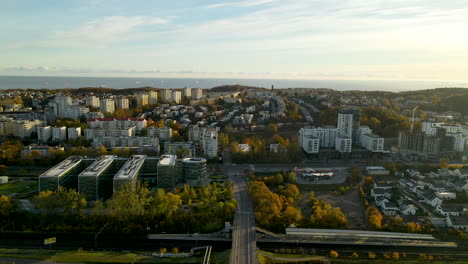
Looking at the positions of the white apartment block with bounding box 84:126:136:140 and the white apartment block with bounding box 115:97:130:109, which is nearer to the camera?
the white apartment block with bounding box 84:126:136:140

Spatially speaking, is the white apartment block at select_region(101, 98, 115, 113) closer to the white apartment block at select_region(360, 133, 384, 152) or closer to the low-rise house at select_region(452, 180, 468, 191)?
the white apartment block at select_region(360, 133, 384, 152)

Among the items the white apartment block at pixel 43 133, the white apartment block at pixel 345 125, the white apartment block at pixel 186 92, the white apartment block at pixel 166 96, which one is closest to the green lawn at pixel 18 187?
the white apartment block at pixel 43 133

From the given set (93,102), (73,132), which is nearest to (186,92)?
(93,102)

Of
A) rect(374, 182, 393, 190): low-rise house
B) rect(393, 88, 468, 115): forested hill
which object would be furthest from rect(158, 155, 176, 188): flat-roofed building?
rect(393, 88, 468, 115): forested hill

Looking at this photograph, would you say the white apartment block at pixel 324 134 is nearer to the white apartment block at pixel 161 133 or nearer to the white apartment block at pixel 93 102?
the white apartment block at pixel 161 133

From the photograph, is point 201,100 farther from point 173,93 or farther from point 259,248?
point 259,248

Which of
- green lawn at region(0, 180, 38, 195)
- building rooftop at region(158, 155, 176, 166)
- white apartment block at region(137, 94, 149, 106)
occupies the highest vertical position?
white apartment block at region(137, 94, 149, 106)
